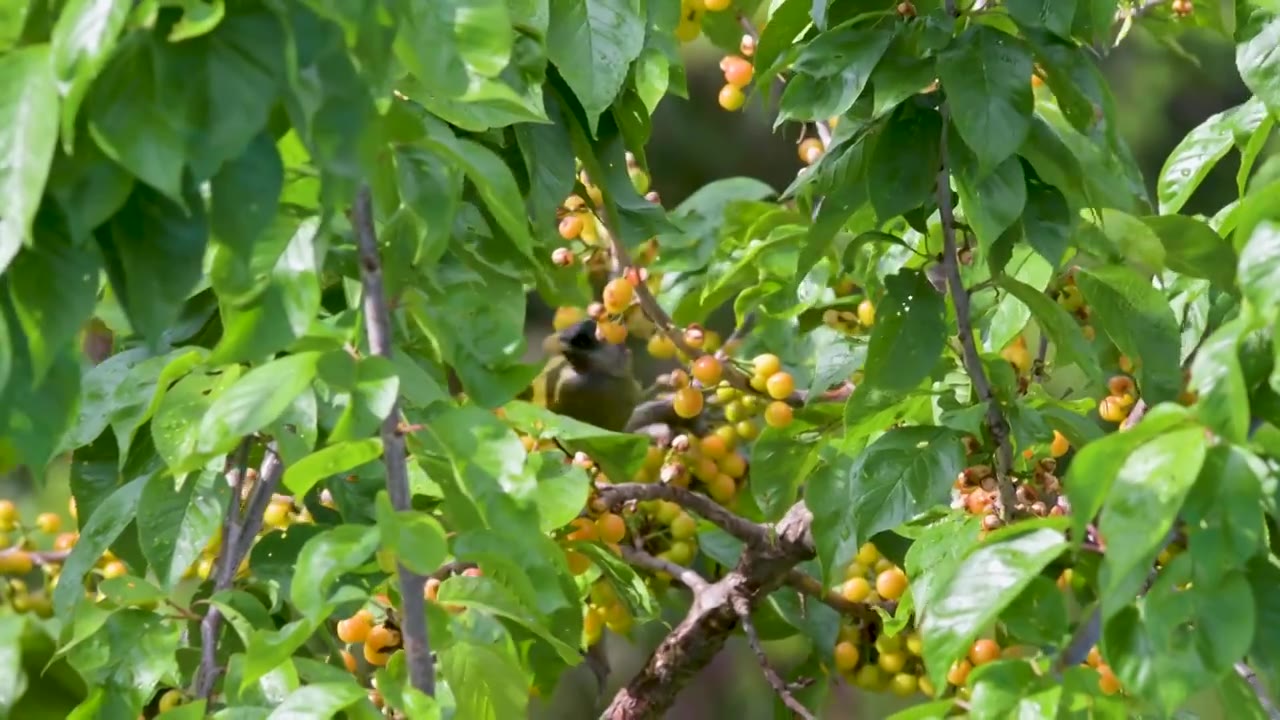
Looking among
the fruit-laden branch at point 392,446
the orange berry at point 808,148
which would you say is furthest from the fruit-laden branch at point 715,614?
the fruit-laden branch at point 392,446

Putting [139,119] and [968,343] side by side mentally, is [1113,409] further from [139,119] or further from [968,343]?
[139,119]

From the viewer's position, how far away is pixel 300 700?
69cm

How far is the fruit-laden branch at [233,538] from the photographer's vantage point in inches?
37.3

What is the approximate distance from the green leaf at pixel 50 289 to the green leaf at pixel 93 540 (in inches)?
14.4

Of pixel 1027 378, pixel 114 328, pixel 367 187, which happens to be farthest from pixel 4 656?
pixel 1027 378

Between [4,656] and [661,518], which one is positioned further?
[661,518]

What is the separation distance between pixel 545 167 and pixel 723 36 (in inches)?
17.3

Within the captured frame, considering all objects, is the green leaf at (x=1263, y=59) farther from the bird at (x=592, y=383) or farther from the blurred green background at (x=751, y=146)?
the blurred green background at (x=751, y=146)

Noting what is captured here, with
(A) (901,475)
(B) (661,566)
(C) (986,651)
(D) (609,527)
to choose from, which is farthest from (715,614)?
(A) (901,475)

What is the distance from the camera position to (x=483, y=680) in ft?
2.66

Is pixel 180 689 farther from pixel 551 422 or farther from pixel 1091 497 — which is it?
pixel 1091 497

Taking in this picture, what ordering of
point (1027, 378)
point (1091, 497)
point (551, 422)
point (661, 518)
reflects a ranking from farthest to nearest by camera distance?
point (661, 518) → point (1027, 378) → point (551, 422) → point (1091, 497)

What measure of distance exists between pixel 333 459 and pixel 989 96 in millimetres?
458

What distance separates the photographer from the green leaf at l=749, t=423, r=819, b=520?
1296 mm
